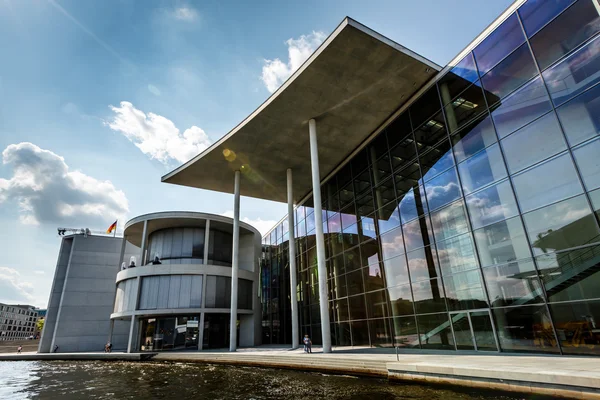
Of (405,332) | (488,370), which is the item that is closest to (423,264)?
(405,332)

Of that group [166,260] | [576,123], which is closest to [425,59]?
[576,123]

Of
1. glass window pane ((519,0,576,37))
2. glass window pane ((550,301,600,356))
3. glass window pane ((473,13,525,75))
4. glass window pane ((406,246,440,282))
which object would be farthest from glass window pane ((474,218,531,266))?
glass window pane ((519,0,576,37))

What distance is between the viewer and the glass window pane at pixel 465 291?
15203mm

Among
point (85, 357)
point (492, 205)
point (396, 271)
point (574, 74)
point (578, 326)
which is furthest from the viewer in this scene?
point (85, 357)

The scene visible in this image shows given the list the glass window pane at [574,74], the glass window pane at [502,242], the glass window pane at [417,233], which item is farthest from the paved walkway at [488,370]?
the glass window pane at [574,74]

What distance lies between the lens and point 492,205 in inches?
592

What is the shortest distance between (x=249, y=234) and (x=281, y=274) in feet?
19.6

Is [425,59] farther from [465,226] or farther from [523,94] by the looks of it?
[465,226]

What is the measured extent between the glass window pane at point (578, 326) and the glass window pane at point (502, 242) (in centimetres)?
228

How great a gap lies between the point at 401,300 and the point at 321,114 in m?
13.2

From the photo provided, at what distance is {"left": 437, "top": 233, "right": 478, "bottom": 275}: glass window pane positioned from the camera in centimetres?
1581

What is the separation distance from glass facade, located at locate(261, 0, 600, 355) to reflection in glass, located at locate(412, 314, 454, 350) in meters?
0.06

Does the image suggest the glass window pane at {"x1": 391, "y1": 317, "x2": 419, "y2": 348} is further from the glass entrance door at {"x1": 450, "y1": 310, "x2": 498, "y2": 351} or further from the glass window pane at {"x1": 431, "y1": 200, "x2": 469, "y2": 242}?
the glass window pane at {"x1": 431, "y1": 200, "x2": 469, "y2": 242}

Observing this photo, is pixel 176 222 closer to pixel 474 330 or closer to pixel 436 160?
pixel 436 160
